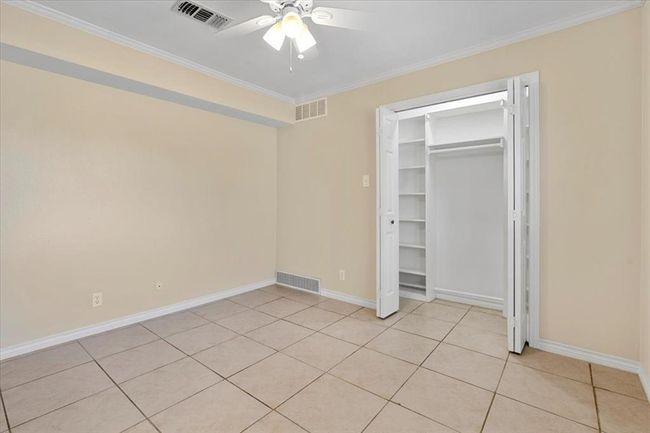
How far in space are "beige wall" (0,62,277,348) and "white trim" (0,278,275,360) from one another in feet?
0.20

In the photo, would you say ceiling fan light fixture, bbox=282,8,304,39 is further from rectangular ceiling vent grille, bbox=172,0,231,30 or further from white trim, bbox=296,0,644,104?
white trim, bbox=296,0,644,104

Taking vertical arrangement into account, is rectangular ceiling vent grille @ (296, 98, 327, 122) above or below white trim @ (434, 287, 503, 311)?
above

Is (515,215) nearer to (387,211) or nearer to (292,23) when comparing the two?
(387,211)

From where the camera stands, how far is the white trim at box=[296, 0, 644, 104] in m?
2.26

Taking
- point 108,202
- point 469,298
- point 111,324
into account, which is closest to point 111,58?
point 108,202

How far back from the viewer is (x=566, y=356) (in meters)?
2.42

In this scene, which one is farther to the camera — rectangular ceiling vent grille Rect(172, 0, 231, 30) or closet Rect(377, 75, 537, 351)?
closet Rect(377, 75, 537, 351)

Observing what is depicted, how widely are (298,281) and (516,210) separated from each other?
292cm

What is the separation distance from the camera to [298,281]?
4.31 m

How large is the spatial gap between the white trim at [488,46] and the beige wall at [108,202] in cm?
167

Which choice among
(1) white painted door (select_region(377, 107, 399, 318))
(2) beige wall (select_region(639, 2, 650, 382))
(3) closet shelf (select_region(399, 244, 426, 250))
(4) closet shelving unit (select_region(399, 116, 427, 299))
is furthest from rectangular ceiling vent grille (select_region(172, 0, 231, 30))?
(3) closet shelf (select_region(399, 244, 426, 250))

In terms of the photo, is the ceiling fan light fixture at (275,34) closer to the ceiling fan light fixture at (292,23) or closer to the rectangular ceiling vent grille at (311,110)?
the ceiling fan light fixture at (292,23)

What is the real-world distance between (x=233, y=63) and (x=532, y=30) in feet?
9.50

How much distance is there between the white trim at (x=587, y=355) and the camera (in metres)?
2.20
